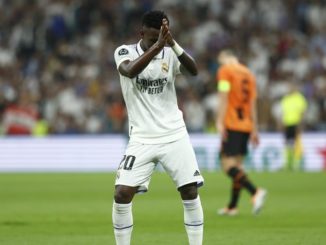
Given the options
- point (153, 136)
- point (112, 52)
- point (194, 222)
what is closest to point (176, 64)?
point (153, 136)

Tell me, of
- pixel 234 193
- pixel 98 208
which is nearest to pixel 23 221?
pixel 98 208

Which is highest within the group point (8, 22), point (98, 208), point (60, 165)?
point (8, 22)

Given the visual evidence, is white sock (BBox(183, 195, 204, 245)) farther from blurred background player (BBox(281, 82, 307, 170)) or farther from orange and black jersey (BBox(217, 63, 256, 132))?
blurred background player (BBox(281, 82, 307, 170))

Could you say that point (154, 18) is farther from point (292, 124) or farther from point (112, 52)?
point (112, 52)

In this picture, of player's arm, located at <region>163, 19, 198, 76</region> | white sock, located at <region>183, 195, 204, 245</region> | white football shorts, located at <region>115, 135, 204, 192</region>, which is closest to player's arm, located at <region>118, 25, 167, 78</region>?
player's arm, located at <region>163, 19, 198, 76</region>

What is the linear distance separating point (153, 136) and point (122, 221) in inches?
32.1

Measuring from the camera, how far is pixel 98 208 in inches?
534

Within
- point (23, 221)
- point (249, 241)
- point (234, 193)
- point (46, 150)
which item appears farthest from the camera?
point (46, 150)

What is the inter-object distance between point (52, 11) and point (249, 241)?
19502mm

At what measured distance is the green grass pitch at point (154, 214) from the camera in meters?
9.92

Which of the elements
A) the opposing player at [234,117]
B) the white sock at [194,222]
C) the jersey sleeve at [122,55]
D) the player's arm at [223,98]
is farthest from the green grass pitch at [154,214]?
the jersey sleeve at [122,55]

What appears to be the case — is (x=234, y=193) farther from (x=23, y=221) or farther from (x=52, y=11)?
(x=52, y=11)

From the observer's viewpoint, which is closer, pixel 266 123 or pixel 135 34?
pixel 266 123

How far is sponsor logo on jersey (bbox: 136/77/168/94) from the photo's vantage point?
8.09 metres
